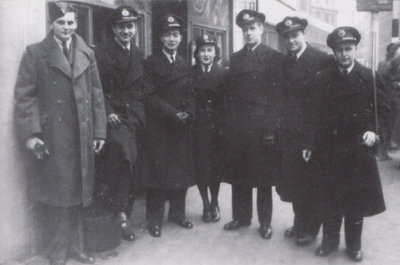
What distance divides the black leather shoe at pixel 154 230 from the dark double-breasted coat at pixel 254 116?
34.1 inches

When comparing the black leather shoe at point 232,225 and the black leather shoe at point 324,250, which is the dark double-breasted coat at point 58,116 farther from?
the black leather shoe at point 324,250

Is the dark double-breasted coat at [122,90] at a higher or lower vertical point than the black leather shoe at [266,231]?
higher

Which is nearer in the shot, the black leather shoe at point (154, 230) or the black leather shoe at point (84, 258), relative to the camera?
the black leather shoe at point (84, 258)

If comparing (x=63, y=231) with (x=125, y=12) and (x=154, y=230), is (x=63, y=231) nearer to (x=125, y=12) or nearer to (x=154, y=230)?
(x=154, y=230)

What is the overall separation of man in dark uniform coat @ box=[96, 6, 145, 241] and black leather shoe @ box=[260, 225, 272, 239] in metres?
1.34

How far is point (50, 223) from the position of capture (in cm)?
403

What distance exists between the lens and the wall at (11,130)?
12.1 feet

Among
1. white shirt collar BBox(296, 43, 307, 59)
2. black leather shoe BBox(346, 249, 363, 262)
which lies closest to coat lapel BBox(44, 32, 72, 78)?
white shirt collar BBox(296, 43, 307, 59)

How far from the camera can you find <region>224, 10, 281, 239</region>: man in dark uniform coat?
445cm

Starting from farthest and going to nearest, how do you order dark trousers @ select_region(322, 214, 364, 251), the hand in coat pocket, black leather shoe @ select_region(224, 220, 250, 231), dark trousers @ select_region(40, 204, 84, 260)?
black leather shoe @ select_region(224, 220, 250, 231) → dark trousers @ select_region(322, 214, 364, 251) → dark trousers @ select_region(40, 204, 84, 260) → the hand in coat pocket

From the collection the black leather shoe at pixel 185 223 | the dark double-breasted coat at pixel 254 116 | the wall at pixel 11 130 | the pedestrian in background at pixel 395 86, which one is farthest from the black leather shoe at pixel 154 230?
the pedestrian in background at pixel 395 86

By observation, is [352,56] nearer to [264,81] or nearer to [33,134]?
[264,81]

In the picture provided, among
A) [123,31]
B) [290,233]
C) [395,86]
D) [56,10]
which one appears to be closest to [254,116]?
[290,233]

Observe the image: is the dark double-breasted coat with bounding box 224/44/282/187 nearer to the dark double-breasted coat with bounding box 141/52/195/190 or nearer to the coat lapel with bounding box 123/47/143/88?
the dark double-breasted coat with bounding box 141/52/195/190
